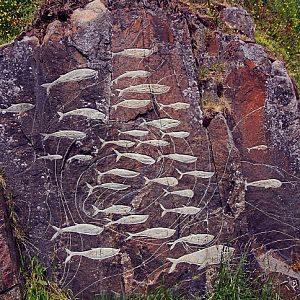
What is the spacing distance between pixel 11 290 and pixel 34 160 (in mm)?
1083

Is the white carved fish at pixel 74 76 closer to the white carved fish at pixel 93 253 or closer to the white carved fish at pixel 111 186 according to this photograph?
the white carved fish at pixel 111 186

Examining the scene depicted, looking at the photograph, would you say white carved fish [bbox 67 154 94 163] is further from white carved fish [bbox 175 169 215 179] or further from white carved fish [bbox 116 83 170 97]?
white carved fish [bbox 175 169 215 179]

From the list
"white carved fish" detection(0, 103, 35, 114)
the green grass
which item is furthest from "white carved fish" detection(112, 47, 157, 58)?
the green grass

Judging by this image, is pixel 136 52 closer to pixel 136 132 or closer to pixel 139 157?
pixel 136 132

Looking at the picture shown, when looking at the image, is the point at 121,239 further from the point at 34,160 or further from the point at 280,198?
the point at 280,198

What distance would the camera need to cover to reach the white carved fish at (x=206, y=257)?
5352 millimetres

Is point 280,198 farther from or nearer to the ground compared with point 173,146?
nearer to the ground

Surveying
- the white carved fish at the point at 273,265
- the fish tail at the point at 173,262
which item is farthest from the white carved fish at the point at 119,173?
the white carved fish at the point at 273,265

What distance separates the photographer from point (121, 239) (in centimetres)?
535

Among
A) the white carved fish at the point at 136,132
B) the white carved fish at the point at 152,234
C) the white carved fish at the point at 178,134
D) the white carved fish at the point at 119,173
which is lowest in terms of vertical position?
the white carved fish at the point at 152,234

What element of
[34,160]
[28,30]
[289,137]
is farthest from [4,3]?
[289,137]

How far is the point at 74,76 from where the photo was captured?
18.0 ft

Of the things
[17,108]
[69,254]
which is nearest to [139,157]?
[69,254]

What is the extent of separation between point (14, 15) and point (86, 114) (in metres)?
4.87
